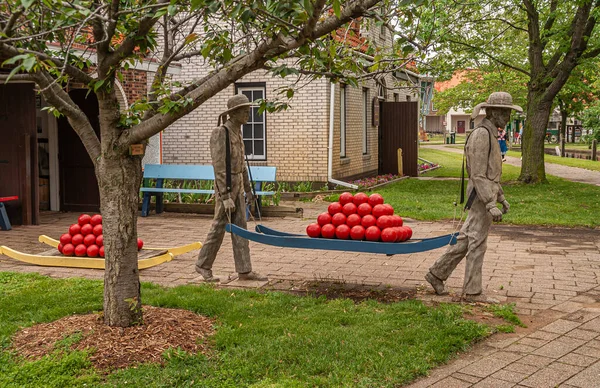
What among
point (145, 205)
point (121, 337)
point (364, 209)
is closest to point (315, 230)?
point (364, 209)

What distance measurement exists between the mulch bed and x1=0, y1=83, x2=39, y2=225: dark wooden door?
7.94 meters

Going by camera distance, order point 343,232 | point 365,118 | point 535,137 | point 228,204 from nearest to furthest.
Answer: point 343,232 < point 228,204 < point 535,137 < point 365,118

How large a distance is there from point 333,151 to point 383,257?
9.48 metres

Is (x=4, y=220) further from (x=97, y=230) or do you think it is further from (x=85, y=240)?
(x=97, y=230)

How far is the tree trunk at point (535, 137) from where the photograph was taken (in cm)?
2147

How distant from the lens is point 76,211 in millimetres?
16406

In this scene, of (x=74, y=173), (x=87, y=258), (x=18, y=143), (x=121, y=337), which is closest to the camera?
(x=121, y=337)

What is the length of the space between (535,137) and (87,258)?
15682 millimetres

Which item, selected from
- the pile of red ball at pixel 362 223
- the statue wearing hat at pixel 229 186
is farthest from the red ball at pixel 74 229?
the pile of red ball at pixel 362 223

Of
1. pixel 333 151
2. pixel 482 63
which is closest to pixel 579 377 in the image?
pixel 333 151

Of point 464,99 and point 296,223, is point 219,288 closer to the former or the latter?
point 296,223

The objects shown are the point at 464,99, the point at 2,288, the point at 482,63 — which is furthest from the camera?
the point at 464,99

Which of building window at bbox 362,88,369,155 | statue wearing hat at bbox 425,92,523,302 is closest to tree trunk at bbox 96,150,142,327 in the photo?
statue wearing hat at bbox 425,92,523,302

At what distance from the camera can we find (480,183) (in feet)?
24.5
